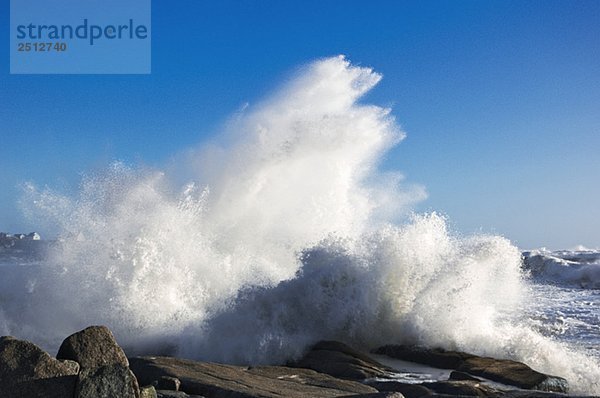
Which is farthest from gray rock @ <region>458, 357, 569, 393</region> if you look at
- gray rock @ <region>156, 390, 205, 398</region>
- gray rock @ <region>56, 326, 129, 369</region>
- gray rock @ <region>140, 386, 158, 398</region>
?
gray rock @ <region>56, 326, 129, 369</region>

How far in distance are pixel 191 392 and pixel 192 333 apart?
4807mm

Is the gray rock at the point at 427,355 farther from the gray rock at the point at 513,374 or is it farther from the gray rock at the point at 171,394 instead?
the gray rock at the point at 171,394

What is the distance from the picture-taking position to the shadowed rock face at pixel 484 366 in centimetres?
749

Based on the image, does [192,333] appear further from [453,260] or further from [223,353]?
[453,260]

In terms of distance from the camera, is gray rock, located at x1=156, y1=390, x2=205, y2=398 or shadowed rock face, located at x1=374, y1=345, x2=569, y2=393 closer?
gray rock, located at x1=156, y1=390, x2=205, y2=398

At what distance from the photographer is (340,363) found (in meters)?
8.30

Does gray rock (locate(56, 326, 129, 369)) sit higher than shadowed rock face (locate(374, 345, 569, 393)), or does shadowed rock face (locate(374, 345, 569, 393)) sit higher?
gray rock (locate(56, 326, 129, 369))

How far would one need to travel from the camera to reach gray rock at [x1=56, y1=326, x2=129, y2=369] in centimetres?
466

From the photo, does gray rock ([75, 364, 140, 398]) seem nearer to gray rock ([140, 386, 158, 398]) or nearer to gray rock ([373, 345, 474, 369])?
gray rock ([140, 386, 158, 398])

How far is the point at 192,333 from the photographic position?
10.4m

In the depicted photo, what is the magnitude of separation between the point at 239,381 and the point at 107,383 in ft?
6.61

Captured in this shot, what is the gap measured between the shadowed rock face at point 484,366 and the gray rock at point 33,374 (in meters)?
5.28

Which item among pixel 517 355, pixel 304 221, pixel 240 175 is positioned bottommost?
pixel 517 355

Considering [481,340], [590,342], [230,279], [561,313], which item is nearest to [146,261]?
[230,279]
